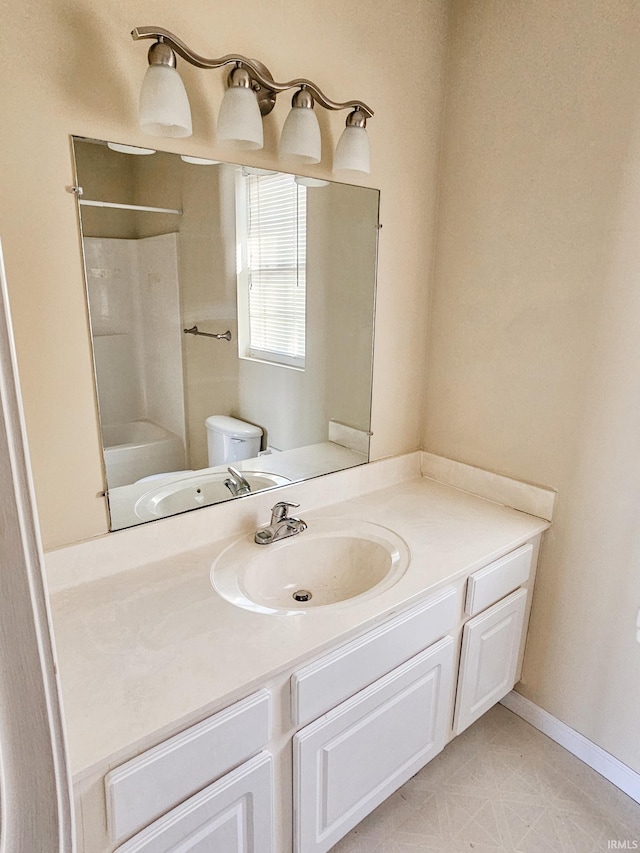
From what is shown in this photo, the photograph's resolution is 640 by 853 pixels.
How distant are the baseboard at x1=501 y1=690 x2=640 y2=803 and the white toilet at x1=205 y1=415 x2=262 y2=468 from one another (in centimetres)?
132

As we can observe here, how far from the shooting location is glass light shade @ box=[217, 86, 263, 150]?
1114 millimetres

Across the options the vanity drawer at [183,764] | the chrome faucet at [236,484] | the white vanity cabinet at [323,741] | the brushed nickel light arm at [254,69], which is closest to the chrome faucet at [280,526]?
the chrome faucet at [236,484]

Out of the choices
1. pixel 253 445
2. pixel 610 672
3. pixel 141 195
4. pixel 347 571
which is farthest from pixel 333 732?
pixel 141 195

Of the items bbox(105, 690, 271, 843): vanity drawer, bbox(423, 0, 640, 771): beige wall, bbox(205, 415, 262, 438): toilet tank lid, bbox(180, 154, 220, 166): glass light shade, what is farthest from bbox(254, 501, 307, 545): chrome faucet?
bbox(180, 154, 220, 166): glass light shade

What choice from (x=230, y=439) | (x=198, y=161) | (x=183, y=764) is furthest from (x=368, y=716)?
(x=198, y=161)

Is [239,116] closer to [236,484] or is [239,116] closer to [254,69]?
[254,69]

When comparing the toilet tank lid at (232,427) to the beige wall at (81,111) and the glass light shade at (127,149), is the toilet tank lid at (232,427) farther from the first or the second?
the glass light shade at (127,149)

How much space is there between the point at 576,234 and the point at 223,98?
104cm

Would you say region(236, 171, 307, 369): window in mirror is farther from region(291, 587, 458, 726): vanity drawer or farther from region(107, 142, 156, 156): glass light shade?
region(291, 587, 458, 726): vanity drawer

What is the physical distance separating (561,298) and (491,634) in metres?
1.05

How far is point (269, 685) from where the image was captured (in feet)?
3.07

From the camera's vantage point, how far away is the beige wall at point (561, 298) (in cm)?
133

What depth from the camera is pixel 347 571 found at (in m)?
1.45

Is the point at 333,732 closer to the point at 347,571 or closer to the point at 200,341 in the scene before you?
the point at 347,571
